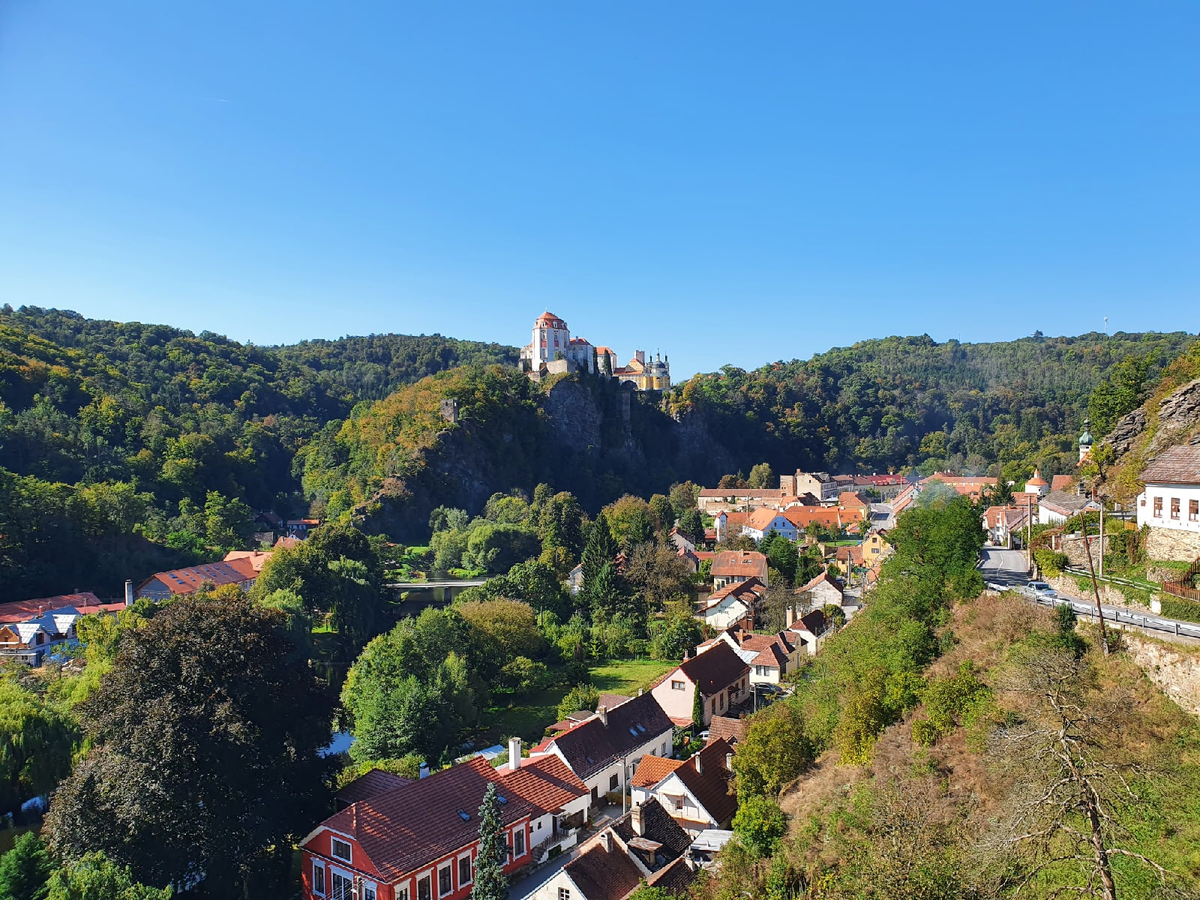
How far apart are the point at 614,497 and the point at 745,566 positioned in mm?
38149

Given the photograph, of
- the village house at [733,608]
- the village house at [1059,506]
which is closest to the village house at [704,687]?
the village house at [733,608]

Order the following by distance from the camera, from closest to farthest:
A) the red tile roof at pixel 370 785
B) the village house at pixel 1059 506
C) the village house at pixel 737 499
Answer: the red tile roof at pixel 370 785, the village house at pixel 1059 506, the village house at pixel 737 499

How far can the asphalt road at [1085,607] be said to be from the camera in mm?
13938

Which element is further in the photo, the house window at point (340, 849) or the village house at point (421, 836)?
the house window at point (340, 849)

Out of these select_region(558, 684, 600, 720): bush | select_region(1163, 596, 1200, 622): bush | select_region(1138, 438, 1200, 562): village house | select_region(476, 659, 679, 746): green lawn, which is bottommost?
select_region(476, 659, 679, 746): green lawn

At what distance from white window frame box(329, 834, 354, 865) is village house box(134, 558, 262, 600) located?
1059 inches

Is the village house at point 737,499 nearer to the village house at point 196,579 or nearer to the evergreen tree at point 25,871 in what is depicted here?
the village house at point 196,579

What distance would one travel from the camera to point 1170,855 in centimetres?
955

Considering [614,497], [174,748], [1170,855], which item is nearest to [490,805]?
[174,748]

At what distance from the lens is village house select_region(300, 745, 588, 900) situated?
16.5 metres

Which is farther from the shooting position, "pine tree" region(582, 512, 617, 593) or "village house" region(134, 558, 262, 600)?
"pine tree" region(582, 512, 617, 593)

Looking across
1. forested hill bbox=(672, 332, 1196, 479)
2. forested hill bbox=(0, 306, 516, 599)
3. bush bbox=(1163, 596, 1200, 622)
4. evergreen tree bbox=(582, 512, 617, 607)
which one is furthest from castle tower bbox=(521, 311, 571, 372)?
bush bbox=(1163, 596, 1200, 622)

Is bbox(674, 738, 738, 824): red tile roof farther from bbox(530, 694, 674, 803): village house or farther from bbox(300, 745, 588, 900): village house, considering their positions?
bbox(300, 745, 588, 900): village house

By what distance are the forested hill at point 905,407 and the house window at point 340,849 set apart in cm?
8462
